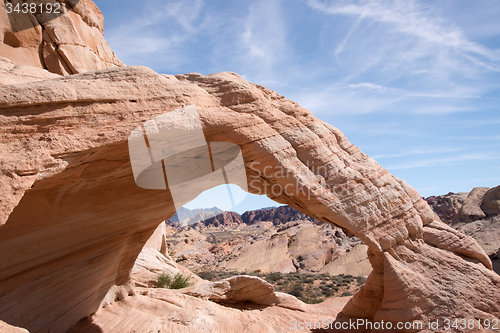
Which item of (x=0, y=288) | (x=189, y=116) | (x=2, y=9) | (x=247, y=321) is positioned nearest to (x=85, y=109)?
(x=189, y=116)

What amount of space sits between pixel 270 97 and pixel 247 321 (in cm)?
658

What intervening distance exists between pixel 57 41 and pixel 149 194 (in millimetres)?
10712

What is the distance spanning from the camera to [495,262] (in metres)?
17.0

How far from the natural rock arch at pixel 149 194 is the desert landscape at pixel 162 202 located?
3cm

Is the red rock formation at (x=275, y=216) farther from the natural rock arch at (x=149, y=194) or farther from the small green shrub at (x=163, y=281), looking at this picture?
the natural rock arch at (x=149, y=194)

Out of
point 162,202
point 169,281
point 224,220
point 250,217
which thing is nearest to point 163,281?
point 169,281

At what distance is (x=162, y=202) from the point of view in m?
8.32

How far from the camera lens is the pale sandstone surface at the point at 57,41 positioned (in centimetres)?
1227

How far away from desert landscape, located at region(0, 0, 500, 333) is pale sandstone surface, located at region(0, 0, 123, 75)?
752cm

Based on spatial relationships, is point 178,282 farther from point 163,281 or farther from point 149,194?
point 149,194

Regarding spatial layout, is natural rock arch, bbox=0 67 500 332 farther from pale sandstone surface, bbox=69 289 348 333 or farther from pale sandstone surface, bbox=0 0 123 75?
pale sandstone surface, bbox=0 0 123 75

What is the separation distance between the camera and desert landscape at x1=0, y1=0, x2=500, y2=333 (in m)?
4.76

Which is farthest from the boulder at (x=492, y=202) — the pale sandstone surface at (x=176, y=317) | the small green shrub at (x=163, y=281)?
the small green shrub at (x=163, y=281)

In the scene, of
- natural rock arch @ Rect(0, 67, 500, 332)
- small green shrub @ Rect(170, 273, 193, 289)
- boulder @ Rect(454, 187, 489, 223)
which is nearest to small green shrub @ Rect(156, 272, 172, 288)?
small green shrub @ Rect(170, 273, 193, 289)
